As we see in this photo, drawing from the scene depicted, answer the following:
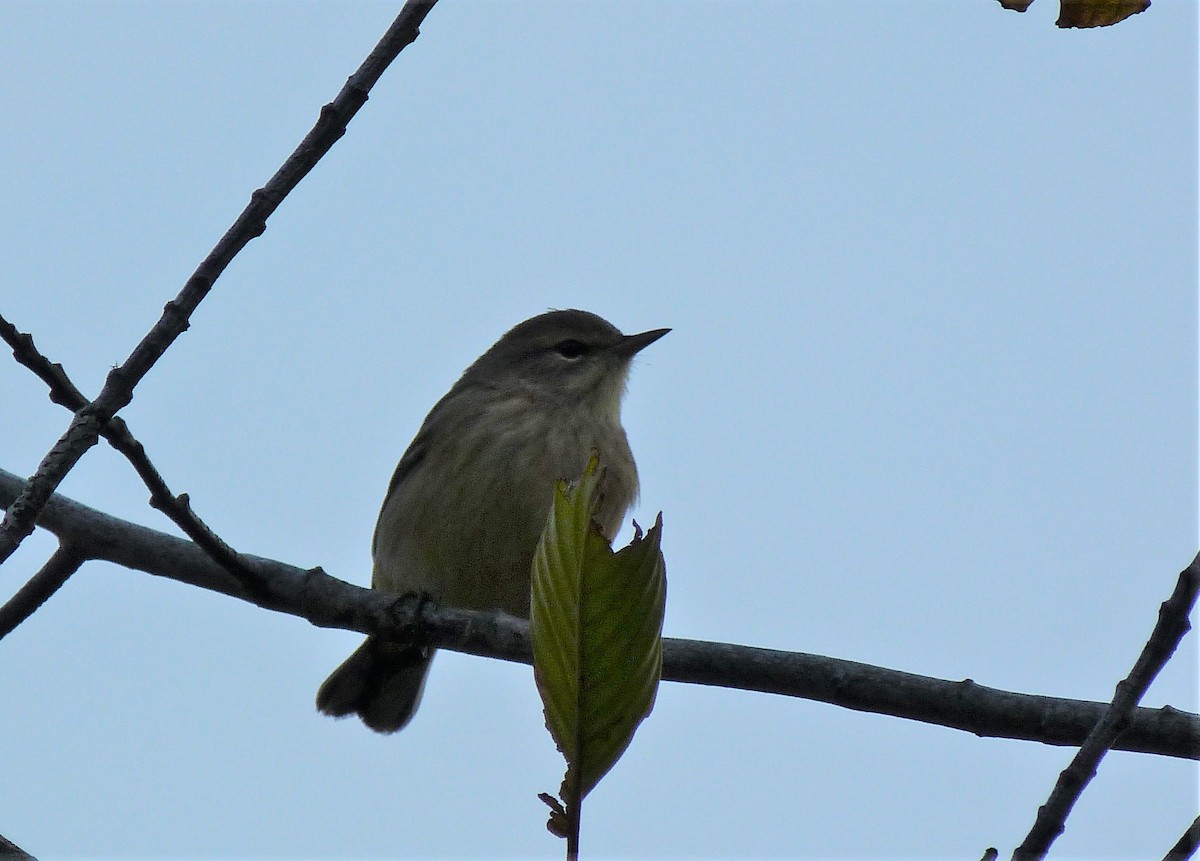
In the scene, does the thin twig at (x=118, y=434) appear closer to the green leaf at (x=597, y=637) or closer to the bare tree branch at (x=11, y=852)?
the bare tree branch at (x=11, y=852)

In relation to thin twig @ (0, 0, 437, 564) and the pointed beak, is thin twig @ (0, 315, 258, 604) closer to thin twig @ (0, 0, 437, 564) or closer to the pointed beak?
thin twig @ (0, 0, 437, 564)

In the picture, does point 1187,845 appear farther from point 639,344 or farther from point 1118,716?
point 639,344

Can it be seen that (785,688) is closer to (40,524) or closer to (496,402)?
(40,524)

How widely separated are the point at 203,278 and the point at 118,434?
2.18 ft

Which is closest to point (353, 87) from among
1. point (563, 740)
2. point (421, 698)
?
point (563, 740)

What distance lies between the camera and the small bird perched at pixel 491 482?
737 centimetres

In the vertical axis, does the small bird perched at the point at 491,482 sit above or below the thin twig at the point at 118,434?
above

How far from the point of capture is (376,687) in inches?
328

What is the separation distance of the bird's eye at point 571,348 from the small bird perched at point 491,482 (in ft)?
0.04

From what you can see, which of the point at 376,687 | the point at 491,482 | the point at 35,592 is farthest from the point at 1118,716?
the point at 376,687

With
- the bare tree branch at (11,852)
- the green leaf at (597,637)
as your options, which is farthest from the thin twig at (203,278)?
the green leaf at (597,637)

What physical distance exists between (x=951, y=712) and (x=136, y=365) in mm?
2955

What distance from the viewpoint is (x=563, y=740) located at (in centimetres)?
220

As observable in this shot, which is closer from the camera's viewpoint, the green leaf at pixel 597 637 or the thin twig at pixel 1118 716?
the thin twig at pixel 1118 716
